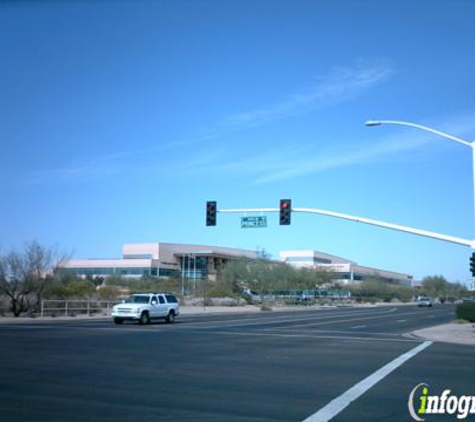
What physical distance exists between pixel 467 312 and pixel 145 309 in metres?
23.0

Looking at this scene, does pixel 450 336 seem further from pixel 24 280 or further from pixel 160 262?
pixel 160 262

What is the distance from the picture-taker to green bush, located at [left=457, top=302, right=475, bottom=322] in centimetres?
4744

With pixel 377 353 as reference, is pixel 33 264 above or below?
above

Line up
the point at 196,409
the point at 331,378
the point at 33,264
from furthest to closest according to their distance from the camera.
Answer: the point at 33,264
the point at 331,378
the point at 196,409

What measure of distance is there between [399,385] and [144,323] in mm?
28127

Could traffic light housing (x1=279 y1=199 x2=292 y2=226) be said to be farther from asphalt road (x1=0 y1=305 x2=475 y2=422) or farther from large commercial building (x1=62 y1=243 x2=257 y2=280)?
large commercial building (x1=62 y1=243 x2=257 y2=280)

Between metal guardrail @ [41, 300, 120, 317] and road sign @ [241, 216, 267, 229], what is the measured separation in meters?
16.5

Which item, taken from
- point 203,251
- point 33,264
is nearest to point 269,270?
point 203,251

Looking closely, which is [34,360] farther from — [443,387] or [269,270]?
[269,270]

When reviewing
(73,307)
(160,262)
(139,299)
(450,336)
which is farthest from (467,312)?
(160,262)

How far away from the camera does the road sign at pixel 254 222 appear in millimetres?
38281

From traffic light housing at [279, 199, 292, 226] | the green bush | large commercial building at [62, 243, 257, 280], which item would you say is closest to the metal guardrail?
traffic light housing at [279, 199, 292, 226]

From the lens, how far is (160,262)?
13338cm

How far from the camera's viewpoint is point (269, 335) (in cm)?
3092
